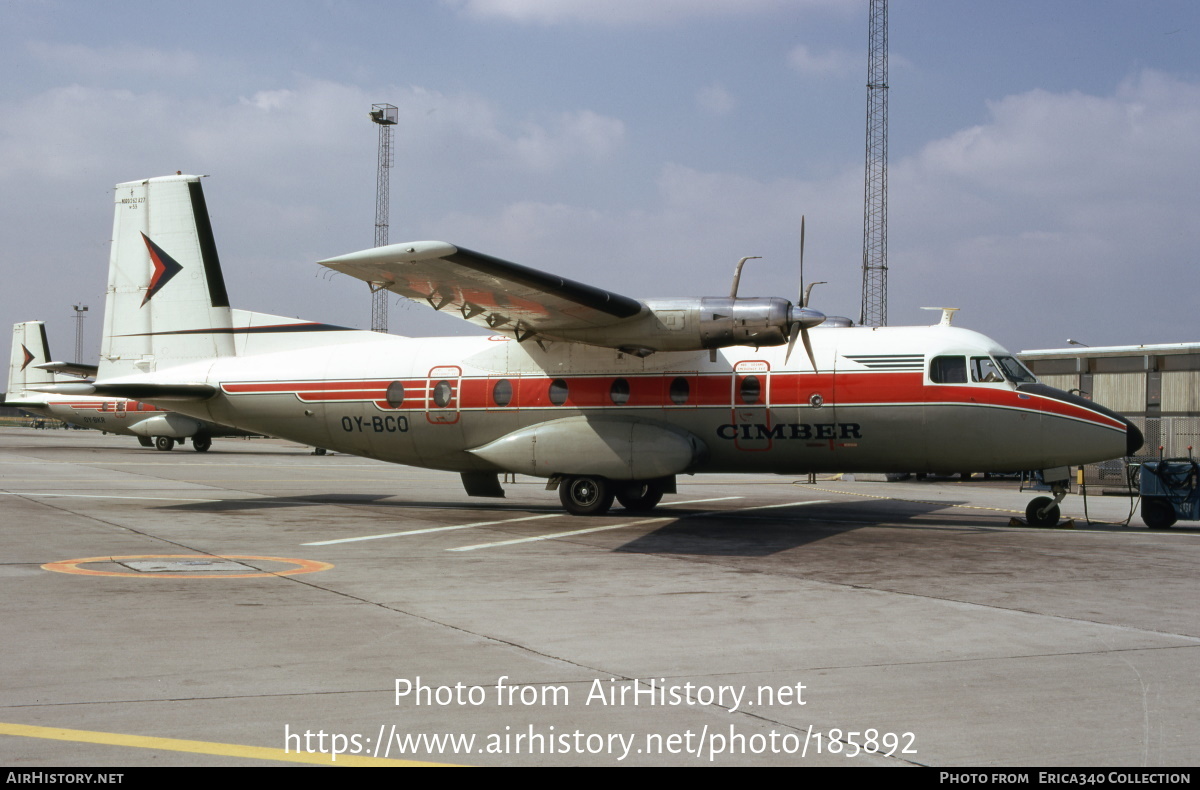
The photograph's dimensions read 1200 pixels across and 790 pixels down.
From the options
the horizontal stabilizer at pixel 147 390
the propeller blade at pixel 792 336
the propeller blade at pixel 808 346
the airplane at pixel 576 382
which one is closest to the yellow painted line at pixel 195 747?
the airplane at pixel 576 382

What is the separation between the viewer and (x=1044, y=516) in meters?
17.7

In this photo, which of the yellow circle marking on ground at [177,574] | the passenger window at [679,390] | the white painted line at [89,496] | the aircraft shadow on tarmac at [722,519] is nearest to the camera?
the yellow circle marking on ground at [177,574]

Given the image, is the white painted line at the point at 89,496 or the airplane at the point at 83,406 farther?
the airplane at the point at 83,406

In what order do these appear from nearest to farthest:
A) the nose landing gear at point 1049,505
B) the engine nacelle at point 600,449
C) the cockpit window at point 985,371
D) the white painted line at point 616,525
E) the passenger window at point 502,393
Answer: the white painted line at point 616,525 → the cockpit window at point 985,371 → the nose landing gear at point 1049,505 → the engine nacelle at point 600,449 → the passenger window at point 502,393

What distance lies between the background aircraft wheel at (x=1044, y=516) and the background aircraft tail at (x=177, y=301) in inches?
539

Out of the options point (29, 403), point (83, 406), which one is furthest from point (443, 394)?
point (29, 403)

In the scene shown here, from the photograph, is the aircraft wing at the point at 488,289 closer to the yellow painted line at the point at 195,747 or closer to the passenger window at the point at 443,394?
the passenger window at the point at 443,394

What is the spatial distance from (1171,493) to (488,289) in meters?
13.3

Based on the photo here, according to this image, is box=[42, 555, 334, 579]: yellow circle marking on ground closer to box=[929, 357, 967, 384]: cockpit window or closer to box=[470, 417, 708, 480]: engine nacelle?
box=[470, 417, 708, 480]: engine nacelle

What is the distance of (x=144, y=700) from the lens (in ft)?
18.9

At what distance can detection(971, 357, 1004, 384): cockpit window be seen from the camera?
17.2m

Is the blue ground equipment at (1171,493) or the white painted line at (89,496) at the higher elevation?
the blue ground equipment at (1171,493)

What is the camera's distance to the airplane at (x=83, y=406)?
1853 inches
